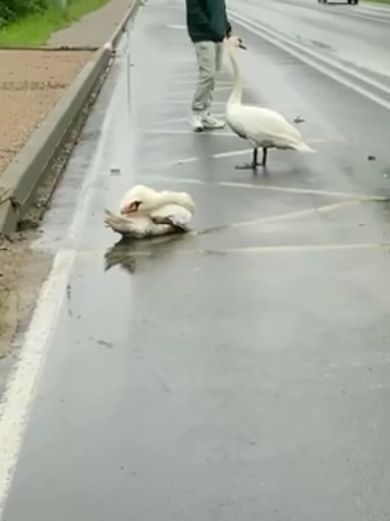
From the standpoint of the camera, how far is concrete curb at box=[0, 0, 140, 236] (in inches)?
369

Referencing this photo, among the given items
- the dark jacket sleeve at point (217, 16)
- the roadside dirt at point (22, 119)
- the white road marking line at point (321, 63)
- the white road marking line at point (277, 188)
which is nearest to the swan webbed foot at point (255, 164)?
the white road marking line at point (277, 188)

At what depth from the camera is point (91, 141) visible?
14.2 meters

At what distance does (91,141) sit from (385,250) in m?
6.27

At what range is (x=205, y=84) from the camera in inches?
563

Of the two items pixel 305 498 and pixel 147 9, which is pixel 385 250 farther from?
pixel 147 9

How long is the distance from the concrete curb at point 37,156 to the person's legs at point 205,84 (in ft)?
4.83

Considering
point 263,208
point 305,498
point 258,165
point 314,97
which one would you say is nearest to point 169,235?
point 263,208

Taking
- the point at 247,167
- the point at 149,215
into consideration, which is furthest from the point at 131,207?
the point at 247,167

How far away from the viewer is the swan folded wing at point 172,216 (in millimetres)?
8938

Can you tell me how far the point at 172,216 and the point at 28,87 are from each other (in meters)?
10.2

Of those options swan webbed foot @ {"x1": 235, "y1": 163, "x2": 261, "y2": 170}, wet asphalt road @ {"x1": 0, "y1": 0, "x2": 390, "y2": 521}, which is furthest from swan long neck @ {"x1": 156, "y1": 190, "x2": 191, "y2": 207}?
swan webbed foot @ {"x1": 235, "y1": 163, "x2": 261, "y2": 170}

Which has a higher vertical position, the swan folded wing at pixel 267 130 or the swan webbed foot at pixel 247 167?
the swan folded wing at pixel 267 130

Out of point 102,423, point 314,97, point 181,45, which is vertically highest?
point 102,423

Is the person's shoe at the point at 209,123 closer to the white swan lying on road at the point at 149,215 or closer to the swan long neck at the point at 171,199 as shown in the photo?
the swan long neck at the point at 171,199
